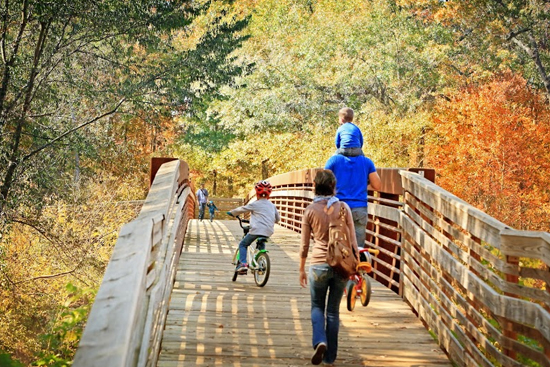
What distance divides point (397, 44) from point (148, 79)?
12786mm

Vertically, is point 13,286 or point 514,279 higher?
point 514,279

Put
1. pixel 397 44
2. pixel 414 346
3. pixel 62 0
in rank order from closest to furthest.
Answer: pixel 414 346 → pixel 62 0 → pixel 397 44

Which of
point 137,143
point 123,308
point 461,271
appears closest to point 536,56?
point 137,143

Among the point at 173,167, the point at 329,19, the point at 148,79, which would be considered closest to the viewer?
the point at 173,167

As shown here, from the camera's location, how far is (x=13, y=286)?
14820 mm

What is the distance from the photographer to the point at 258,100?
101 feet

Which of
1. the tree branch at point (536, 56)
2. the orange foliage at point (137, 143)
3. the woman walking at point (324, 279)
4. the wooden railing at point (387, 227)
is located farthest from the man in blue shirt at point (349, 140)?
the orange foliage at point (137, 143)

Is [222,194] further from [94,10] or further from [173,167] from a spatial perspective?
[173,167]

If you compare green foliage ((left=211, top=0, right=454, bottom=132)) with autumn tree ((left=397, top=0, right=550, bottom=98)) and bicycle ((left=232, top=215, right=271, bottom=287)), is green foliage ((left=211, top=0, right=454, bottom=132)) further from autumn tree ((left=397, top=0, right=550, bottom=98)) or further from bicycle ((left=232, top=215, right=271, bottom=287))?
bicycle ((left=232, top=215, right=271, bottom=287))

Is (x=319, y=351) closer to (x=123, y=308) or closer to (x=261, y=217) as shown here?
(x=123, y=308)

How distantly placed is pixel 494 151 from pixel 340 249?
23675 mm

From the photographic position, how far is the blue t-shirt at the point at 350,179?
7.29m

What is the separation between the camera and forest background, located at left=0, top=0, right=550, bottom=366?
15414mm

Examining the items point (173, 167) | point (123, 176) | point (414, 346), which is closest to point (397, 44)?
point (123, 176)
